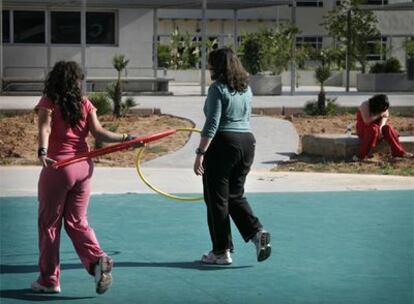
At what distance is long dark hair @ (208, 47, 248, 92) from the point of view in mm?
8930

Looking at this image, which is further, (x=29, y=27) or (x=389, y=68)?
(x=389, y=68)

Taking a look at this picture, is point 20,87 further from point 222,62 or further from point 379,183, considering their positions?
point 222,62

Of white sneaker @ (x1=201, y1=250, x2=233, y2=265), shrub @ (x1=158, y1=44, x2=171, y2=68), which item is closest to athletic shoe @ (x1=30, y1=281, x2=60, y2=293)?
white sneaker @ (x1=201, y1=250, x2=233, y2=265)

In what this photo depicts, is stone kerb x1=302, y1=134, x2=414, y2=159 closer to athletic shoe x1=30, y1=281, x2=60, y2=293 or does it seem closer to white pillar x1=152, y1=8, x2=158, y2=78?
athletic shoe x1=30, y1=281, x2=60, y2=293

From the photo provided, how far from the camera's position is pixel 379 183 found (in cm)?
1470

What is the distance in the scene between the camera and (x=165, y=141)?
19531 mm

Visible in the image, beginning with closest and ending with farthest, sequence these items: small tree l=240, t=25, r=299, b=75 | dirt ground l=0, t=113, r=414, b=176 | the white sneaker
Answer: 1. the white sneaker
2. dirt ground l=0, t=113, r=414, b=176
3. small tree l=240, t=25, r=299, b=75

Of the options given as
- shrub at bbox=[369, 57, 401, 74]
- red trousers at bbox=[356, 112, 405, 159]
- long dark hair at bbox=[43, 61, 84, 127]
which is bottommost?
red trousers at bbox=[356, 112, 405, 159]

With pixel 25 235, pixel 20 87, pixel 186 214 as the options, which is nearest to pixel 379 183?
pixel 186 214

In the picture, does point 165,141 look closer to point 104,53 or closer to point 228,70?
point 228,70

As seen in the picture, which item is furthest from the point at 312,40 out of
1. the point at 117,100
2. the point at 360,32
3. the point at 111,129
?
the point at 111,129

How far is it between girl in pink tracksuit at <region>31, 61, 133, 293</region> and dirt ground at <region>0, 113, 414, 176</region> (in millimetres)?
8866

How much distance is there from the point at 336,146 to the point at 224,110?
8.84 metres

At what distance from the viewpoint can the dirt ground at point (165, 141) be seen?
55.1ft
